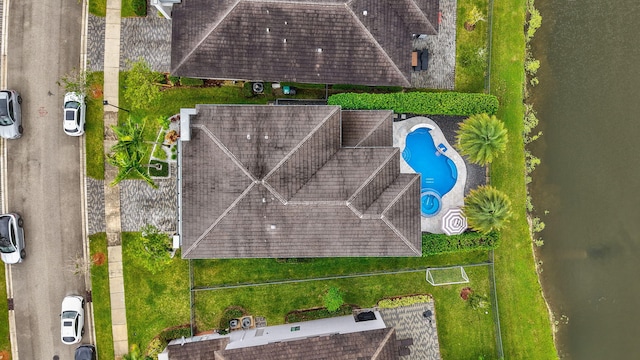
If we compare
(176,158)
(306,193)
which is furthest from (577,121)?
(176,158)

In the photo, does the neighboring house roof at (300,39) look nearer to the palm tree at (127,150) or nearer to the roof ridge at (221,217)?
the palm tree at (127,150)

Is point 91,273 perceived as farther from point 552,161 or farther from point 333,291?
point 552,161

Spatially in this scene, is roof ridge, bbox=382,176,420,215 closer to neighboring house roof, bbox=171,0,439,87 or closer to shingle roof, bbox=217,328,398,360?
neighboring house roof, bbox=171,0,439,87

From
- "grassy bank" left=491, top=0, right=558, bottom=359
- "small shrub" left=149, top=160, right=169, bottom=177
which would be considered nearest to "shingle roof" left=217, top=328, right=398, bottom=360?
"grassy bank" left=491, top=0, right=558, bottom=359

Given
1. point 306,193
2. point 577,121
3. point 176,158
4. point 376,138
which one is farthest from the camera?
point 577,121

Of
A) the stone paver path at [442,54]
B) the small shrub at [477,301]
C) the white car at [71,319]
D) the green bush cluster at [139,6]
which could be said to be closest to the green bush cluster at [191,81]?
the green bush cluster at [139,6]

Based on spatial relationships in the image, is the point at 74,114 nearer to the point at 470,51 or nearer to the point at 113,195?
the point at 113,195
